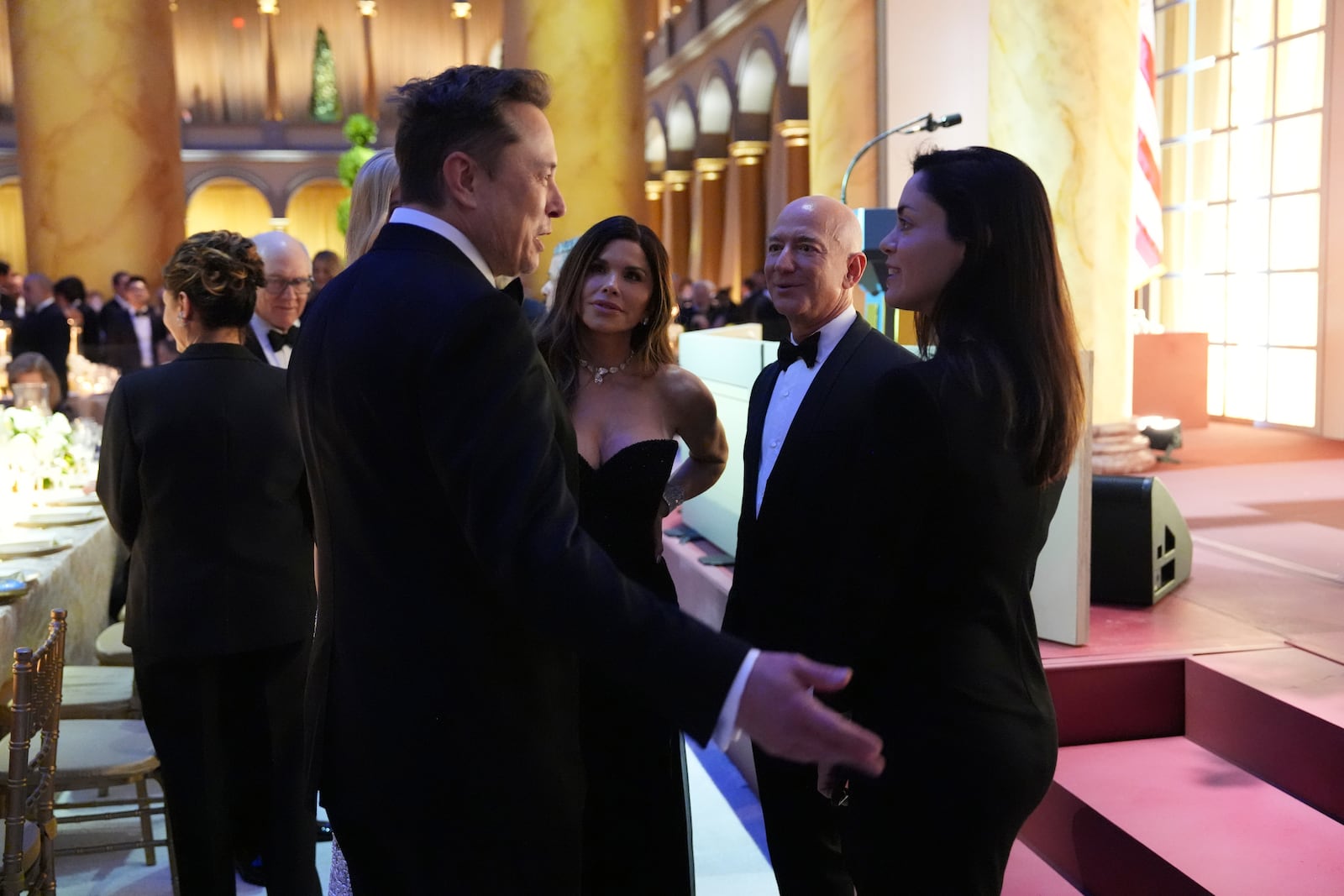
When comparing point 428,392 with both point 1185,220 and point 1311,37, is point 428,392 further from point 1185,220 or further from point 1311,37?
point 1185,220

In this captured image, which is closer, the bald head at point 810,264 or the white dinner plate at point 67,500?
the bald head at point 810,264

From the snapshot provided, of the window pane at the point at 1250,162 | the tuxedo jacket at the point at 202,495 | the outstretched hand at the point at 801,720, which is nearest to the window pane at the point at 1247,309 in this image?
the window pane at the point at 1250,162

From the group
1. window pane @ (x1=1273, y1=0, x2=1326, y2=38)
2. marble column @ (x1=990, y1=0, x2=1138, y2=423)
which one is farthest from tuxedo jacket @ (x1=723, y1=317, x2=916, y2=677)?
window pane @ (x1=1273, y1=0, x2=1326, y2=38)

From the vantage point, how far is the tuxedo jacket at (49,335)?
8516 mm

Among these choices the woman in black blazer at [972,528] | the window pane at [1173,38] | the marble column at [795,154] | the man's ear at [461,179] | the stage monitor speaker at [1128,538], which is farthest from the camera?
the marble column at [795,154]

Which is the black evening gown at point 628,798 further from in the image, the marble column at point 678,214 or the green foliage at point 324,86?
the green foliage at point 324,86

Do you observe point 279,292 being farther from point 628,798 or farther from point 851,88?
point 851,88

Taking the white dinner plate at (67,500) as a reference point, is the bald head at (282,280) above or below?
above

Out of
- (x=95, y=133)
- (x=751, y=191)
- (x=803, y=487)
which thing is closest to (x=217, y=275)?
(x=803, y=487)

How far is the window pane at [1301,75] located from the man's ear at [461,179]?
984cm

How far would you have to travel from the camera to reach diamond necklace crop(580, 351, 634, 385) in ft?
9.30

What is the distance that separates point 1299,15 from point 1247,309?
2.38 metres

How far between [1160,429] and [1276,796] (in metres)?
5.56

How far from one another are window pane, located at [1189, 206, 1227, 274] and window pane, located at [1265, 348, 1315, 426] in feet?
3.66
